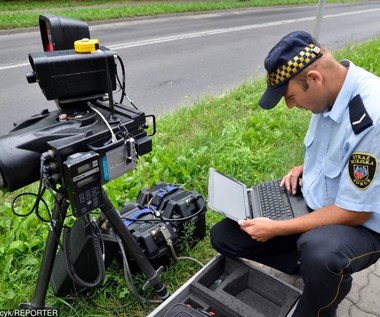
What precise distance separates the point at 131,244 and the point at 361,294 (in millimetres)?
1463

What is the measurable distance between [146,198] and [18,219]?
100cm

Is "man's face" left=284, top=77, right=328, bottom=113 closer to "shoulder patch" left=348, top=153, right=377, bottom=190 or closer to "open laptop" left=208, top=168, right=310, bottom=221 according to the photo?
"shoulder patch" left=348, top=153, right=377, bottom=190

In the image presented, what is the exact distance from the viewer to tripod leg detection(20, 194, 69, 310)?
→ 68.5 inches

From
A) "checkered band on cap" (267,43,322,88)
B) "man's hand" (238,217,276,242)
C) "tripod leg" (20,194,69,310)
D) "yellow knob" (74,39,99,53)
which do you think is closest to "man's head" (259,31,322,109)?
"checkered band on cap" (267,43,322,88)

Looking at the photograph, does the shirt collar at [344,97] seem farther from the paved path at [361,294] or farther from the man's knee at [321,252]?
the paved path at [361,294]

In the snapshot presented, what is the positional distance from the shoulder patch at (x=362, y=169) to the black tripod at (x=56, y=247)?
1.12 m

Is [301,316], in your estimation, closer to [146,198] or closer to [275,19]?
[146,198]

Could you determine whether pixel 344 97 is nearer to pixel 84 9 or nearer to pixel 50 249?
pixel 50 249

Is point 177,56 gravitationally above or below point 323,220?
below

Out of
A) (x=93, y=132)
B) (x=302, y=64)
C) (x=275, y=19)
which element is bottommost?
(x=275, y=19)

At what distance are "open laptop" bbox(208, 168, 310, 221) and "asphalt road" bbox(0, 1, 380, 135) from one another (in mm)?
2931

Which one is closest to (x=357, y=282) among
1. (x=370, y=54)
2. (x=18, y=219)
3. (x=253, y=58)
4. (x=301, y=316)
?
(x=301, y=316)

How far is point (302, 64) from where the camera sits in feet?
5.99

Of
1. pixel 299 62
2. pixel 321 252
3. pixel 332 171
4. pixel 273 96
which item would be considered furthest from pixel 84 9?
pixel 321 252
